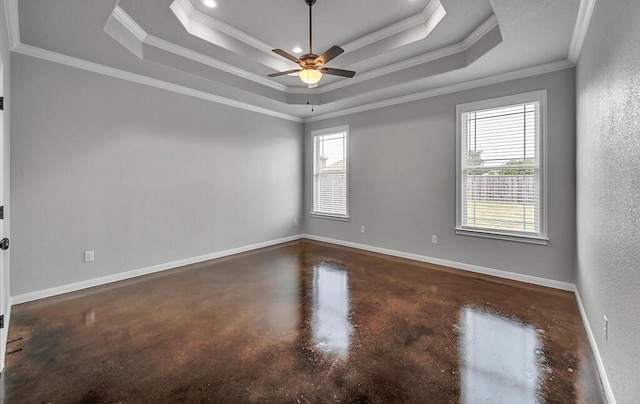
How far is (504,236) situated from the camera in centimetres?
396

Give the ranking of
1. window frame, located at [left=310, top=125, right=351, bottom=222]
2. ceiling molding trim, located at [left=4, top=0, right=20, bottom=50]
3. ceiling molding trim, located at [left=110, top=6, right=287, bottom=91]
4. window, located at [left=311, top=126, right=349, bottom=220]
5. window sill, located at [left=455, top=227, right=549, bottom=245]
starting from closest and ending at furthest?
ceiling molding trim, located at [left=4, top=0, right=20, bottom=50] → ceiling molding trim, located at [left=110, top=6, right=287, bottom=91] → window sill, located at [left=455, top=227, right=549, bottom=245] → window frame, located at [left=310, top=125, right=351, bottom=222] → window, located at [left=311, top=126, right=349, bottom=220]

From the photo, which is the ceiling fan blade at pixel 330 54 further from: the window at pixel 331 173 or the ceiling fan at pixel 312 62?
the window at pixel 331 173

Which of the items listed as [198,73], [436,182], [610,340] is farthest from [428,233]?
[198,73]

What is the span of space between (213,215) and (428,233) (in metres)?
3.69

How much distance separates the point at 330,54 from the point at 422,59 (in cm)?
183

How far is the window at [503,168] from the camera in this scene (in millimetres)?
3697

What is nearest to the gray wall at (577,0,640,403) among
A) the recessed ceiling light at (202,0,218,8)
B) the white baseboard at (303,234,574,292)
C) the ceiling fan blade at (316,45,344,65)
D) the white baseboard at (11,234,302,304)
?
the white baseboard at (303,234,574,292)

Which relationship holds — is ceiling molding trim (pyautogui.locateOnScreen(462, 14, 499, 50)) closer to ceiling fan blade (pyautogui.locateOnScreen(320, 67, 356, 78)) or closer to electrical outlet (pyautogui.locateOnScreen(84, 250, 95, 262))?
ceiling fan blade (pyautogui.locateOnScreen(320, 67, 356, 78))

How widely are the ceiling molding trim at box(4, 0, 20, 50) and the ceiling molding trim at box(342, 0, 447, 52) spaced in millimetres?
3309

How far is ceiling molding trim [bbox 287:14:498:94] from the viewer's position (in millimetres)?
3191

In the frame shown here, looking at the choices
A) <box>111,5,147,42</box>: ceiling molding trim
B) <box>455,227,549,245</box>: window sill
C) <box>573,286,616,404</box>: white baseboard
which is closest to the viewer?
<box>573,286,616,404</box>: white baseboard

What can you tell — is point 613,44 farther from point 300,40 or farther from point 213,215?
point 213,215

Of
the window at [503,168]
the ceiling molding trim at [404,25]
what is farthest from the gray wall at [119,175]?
the window at [503,168]

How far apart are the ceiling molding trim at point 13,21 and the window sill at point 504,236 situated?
5438 mm
